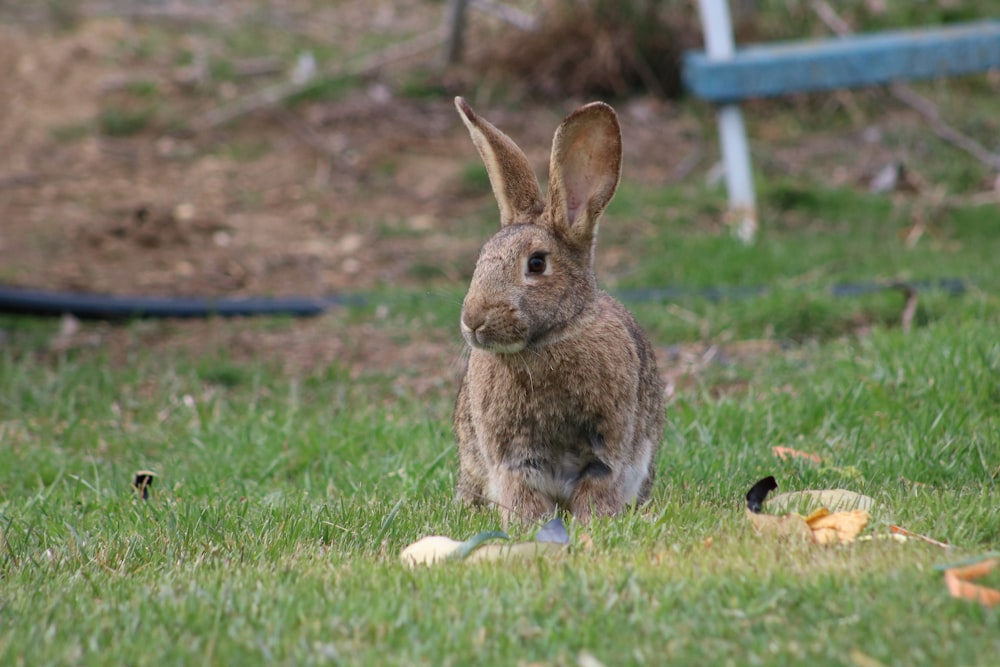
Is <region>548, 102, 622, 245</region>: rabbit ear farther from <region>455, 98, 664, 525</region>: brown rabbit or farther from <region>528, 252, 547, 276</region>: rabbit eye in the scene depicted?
<region>528, 252, 547, 276</region>: rabbit eye

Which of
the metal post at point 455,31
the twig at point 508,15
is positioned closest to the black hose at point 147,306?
the metal post at point 455,31

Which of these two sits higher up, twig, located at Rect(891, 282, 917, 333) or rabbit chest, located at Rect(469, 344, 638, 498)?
rabbit chest, located at Rect(469, 344, 638, 498)

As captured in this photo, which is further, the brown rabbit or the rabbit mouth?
the brown rabbit

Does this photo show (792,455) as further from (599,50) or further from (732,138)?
(599,50)

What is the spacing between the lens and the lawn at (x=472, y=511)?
9.43 ft

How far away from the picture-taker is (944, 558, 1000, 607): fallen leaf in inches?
114

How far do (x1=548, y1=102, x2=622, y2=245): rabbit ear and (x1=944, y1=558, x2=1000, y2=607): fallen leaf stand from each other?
1618mm

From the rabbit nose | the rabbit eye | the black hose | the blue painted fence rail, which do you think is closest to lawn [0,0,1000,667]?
the black hose

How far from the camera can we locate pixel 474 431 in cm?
430

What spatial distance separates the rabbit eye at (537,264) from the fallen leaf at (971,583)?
152 centimetres

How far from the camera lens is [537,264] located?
13.1 feet

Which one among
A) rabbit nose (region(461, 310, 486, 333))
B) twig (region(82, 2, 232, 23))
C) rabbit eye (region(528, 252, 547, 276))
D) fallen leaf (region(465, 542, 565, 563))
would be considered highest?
twig (region(82, 2, 232, 23))

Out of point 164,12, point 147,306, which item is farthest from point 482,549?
point 164,12

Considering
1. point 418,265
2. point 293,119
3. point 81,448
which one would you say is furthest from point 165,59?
point 81,448
